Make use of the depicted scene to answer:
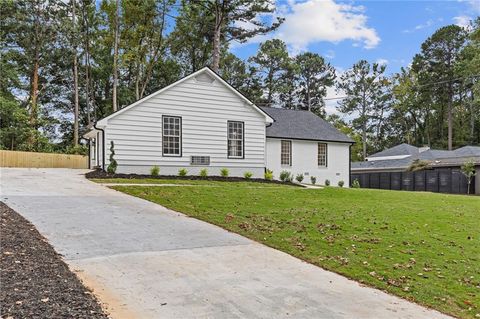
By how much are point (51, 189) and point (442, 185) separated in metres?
23.3

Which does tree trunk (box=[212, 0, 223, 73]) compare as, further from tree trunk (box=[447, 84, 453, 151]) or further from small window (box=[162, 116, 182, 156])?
tree trunk (box=[447, 84, 453, 151])

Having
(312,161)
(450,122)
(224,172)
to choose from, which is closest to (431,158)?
(312,161)

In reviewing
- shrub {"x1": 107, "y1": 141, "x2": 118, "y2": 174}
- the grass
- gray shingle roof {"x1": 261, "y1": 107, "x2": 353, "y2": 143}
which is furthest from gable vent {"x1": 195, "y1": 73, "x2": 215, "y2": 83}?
the grass

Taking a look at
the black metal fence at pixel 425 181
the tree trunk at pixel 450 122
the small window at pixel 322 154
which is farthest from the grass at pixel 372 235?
the tree trunk at pixel 450 122

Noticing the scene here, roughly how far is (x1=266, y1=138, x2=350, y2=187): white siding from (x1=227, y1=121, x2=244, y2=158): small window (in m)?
2.67

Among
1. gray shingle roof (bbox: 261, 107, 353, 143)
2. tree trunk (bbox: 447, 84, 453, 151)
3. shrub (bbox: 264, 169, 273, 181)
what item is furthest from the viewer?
tree trunk (bbox: 447, 84, 453, 151)

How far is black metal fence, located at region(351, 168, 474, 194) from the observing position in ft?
82.5

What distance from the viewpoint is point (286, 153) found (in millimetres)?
23344

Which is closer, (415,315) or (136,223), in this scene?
(415,315)

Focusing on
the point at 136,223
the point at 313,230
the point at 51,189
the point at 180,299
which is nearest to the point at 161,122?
the point at 51,189

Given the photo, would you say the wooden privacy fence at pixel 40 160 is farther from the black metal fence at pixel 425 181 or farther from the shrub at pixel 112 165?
the black metal fence at pixel 425 181

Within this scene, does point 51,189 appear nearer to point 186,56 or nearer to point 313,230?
point 313,230

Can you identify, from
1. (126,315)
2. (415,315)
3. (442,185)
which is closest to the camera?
(126,315)

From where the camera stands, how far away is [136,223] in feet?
27.1
